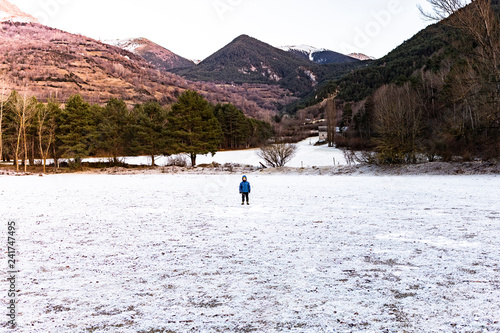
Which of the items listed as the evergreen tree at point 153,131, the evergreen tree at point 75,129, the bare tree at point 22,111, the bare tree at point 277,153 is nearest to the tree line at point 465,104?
the bare tree at point 277,153

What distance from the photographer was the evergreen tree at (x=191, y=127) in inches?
1797

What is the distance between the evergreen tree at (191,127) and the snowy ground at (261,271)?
3380 centimetres

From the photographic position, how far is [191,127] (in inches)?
1885

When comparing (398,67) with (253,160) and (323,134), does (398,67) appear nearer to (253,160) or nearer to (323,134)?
(323,134)

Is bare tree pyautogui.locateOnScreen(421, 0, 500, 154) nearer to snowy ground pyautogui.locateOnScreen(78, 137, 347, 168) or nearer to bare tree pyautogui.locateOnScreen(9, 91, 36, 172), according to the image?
snowy ground pyautogui.locateOnScreen(78, 137, 347, 168)

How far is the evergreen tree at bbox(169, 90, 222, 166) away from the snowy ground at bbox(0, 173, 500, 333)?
1331 inches

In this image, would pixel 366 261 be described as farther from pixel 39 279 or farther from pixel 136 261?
pixel 39 279

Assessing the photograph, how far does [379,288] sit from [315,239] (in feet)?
10.7

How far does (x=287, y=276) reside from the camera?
5.84 metres

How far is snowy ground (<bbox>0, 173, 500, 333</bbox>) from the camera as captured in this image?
422 cm

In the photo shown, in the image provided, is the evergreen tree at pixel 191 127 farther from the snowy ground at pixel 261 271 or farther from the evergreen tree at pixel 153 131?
the snowy ground at pixel 261 271

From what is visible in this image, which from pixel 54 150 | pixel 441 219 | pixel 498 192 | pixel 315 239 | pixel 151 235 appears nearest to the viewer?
pixel 315 239

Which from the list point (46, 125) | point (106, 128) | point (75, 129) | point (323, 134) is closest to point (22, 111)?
point (46, 125)

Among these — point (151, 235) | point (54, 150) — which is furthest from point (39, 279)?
point (54, 150)
